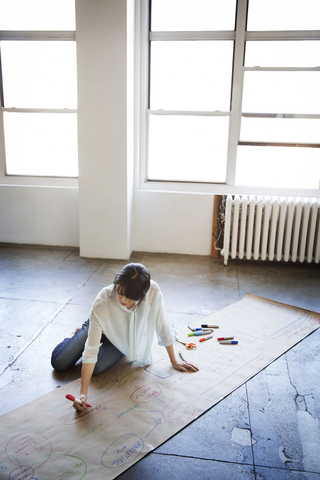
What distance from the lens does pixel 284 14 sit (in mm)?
3584

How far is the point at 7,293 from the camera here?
301cm

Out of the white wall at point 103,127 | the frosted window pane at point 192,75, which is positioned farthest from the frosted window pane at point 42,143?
the frosted window pane at point 192,75

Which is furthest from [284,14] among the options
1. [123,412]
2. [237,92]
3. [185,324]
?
[123,412]

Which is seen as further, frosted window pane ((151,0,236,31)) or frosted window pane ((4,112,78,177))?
frosted window pane ((4,112,78,177))

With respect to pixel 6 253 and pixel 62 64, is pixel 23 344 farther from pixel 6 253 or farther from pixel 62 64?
pixel 62 64

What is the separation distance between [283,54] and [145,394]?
3.39 m

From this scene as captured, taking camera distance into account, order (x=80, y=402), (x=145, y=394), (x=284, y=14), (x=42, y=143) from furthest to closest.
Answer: (x=42, y=143), (x=284, y=14), (x=145, y=394), (x=80, y=402)

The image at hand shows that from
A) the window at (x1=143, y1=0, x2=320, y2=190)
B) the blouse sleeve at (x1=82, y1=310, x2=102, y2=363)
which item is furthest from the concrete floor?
the window at (x1=143, y1=0, x2=320, y2=190)

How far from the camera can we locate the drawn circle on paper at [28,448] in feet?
4.86

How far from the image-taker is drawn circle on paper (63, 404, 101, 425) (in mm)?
1684

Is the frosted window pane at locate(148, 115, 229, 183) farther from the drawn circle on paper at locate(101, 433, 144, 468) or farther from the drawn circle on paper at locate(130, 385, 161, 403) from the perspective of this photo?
the drawn circle on paper at locate(101, 433, 144, 468)

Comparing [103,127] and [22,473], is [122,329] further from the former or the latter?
[103,127]

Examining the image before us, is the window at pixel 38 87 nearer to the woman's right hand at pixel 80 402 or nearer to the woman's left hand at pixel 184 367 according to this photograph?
the woman's left hand at pixel 184 367

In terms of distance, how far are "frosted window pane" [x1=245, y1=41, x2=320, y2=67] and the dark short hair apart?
3007 mm
